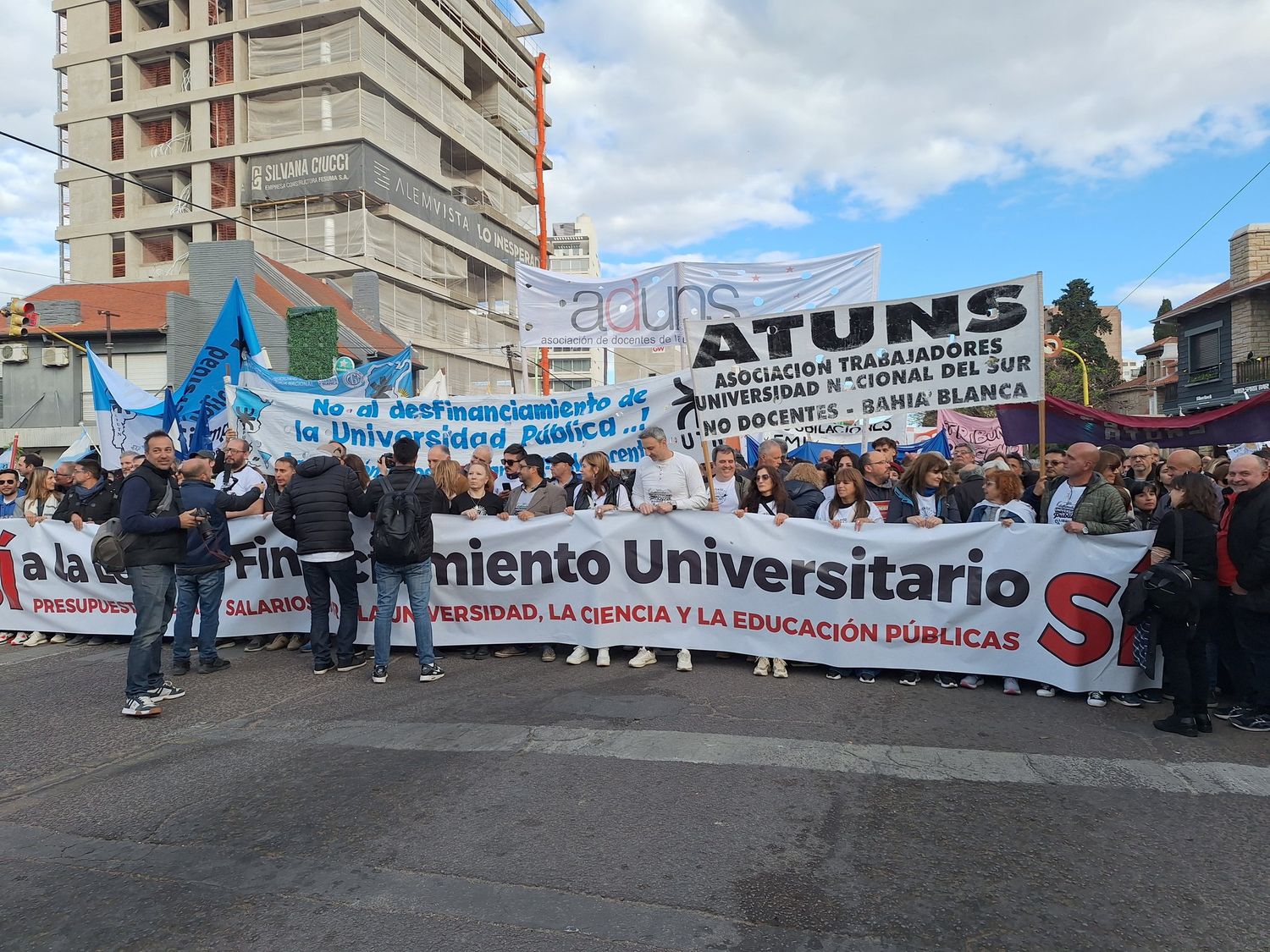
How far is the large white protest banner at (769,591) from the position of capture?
5.93m

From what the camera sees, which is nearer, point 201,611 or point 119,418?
point 201,611

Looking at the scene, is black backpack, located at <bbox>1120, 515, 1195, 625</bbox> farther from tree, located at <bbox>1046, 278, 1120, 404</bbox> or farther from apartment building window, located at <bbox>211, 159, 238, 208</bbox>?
tree, located at <bbox>1046, 278, 1120, 404</bbox>

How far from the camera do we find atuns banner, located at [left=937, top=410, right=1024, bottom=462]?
18.3 m

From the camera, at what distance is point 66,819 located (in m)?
4.07

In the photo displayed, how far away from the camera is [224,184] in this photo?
44625 millimetres

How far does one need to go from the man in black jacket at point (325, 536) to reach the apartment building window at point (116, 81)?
50.8 metres

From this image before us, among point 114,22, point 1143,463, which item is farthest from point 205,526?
point 114,22

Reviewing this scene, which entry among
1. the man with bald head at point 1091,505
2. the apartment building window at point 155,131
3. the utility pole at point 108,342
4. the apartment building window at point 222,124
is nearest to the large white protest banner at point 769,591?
the man with bald head at point 1091,505

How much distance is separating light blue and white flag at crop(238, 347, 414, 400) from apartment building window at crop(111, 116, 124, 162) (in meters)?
43.8

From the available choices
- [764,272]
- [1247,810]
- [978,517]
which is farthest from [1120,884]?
[764,272]

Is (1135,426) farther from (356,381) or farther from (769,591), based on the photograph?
(356,381)

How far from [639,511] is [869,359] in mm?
2176

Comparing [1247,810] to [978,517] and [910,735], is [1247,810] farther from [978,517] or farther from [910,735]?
[978,517]

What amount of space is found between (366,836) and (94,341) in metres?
30.6
